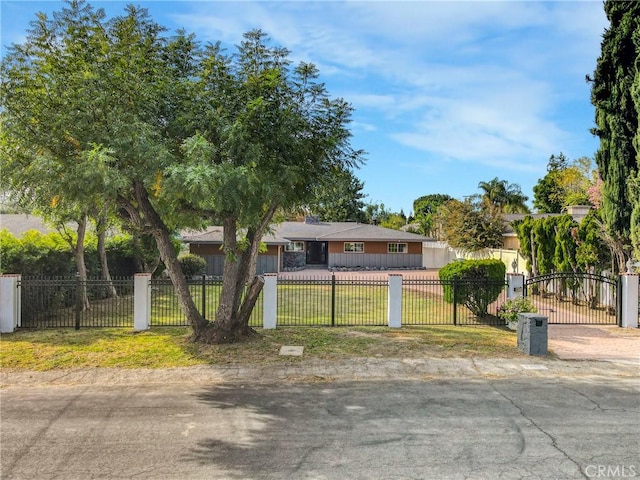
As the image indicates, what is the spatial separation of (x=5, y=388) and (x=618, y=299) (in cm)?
1515

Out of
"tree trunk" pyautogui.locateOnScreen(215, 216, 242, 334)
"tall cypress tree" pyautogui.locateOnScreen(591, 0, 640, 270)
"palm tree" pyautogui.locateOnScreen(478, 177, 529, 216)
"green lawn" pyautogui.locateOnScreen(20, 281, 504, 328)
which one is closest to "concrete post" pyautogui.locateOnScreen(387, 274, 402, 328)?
"green lawn" pyautogui.locateOnScreen(20, 281, 504, 328)

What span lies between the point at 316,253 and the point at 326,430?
3632 centimetres

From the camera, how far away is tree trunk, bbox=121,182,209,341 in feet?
34.3

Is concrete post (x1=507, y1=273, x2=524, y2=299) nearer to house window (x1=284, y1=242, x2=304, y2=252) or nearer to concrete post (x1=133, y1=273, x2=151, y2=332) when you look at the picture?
concrete post (x1=133, y1=273, x2=151, y2=332)

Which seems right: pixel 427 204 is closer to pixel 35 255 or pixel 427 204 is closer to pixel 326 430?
pixel 35 255

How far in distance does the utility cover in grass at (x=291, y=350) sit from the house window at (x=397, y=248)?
89.9 ft

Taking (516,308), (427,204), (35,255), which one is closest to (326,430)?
(516,308)

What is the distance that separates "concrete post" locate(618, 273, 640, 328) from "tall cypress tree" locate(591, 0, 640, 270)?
143cm

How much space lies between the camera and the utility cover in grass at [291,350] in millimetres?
10125

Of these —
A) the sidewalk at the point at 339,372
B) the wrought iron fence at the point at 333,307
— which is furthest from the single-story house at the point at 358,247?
the sidewalk at the point at 339,372

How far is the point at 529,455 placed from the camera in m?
5.35

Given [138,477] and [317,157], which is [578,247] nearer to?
[317,157]

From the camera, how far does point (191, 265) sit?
26.8 meters

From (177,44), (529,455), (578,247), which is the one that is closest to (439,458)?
(529,455)
